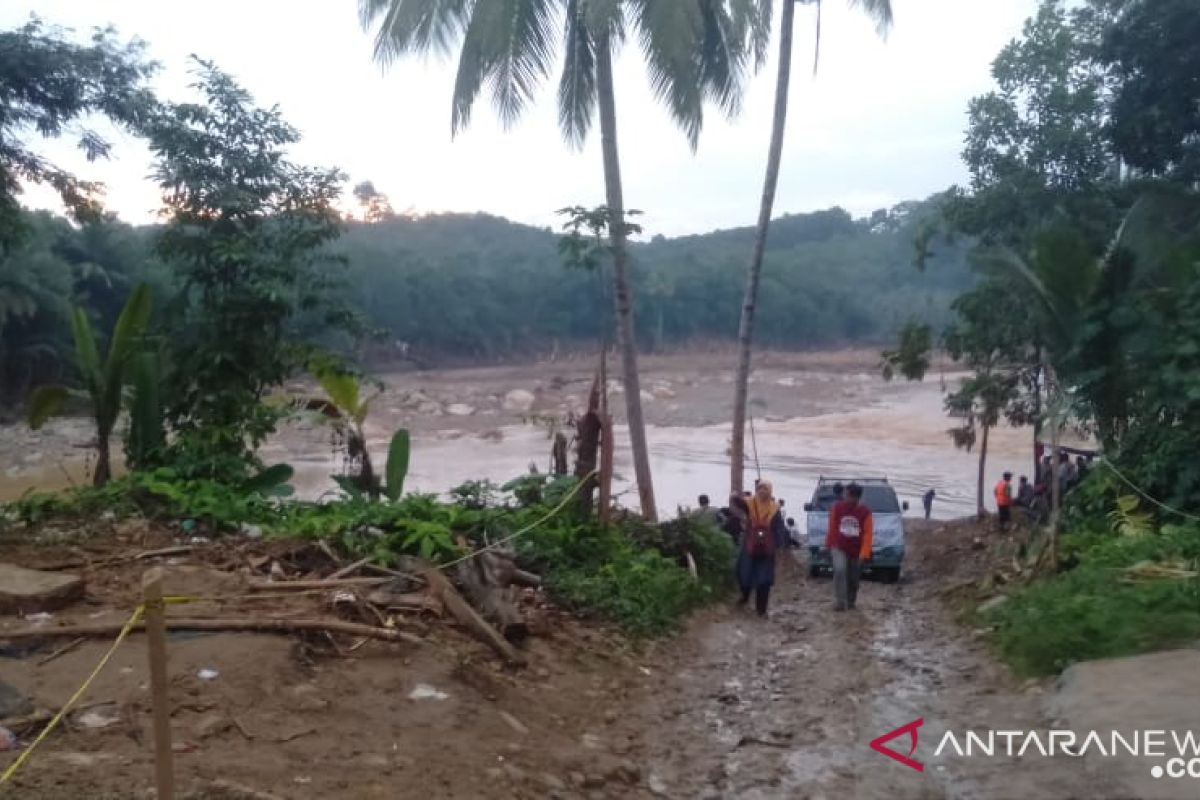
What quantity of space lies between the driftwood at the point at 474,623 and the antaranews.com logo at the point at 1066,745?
2.22 meters

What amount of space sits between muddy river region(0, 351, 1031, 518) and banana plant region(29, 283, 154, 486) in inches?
511

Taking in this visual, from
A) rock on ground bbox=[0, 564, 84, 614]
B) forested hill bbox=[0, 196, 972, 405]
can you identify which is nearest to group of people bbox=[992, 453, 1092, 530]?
rock on ground bbox=[0, 564, 84, 614]

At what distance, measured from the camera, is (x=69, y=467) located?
32.8 meters

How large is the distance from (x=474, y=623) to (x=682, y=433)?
38093 millimetres

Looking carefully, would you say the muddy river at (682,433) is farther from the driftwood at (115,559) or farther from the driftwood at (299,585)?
the driftwood at (299,585)

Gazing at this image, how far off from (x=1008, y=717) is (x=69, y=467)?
A: 101 feet

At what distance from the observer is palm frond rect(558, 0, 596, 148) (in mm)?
17181

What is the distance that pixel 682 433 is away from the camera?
149ft

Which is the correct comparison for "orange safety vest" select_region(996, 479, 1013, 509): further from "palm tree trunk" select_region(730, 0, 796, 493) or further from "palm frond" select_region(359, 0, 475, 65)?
"palm frond" select_region(359, 0, 475, 65)

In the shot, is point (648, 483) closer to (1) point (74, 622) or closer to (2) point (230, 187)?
(2) point (230, 187)

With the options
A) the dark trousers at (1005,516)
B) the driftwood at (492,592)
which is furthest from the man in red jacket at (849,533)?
the dark trousers at (1005,516)

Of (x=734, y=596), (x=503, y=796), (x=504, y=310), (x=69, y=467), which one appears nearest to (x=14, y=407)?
(x=69, y=467)

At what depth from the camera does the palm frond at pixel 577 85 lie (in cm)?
1718

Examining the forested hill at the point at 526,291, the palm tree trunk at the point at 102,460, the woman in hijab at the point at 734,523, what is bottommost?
the woman in hijab at the point at 734,523
